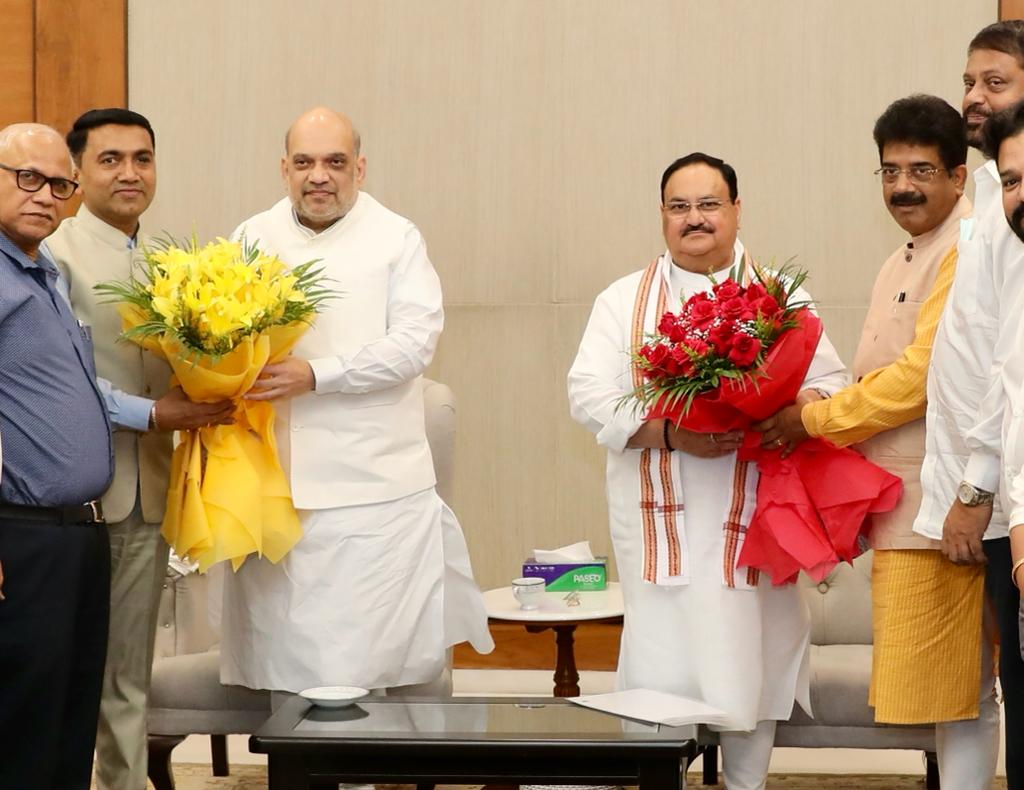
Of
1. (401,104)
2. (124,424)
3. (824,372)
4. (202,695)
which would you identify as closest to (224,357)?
(124,424)

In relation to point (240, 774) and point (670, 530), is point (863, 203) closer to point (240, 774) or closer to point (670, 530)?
point (670, 530)

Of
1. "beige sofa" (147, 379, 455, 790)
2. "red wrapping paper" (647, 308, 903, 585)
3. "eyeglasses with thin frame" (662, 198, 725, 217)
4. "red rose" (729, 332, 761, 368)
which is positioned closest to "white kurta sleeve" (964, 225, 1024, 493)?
"red wrapping paper" (647, 308, 903, 585)

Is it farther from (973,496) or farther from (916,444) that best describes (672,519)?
(973,496)

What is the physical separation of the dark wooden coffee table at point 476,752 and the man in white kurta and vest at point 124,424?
0.92 m

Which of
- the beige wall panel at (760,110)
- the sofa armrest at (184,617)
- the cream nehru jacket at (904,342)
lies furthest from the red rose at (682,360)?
the beige wall panel at (760,110)

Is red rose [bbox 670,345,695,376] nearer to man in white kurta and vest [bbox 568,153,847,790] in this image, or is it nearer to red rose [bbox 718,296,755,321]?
red rose [bbox 718,296,755,321]

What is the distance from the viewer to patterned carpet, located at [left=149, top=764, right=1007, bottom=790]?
14.7ft

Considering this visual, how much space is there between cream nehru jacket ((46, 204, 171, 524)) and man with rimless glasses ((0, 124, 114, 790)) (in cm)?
33

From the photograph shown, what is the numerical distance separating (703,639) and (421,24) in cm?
345

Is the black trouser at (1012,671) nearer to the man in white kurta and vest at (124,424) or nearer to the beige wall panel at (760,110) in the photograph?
the man in white kurta and vest at (124,424)

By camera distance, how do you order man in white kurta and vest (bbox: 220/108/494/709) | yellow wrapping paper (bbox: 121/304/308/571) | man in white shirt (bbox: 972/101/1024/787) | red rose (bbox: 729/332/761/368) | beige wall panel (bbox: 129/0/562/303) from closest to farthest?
man in white shirt (bbox: 972/101/1024/787) < red rose (bbox: 729/332/761/368) < yellow wrapping paper (bbox: 121/304/308/571) < man in white kurta and vest (bbox: 220/108/494/709) < beige wall panel (bbox: 129/0/562/303)

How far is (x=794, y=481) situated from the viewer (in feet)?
11.7

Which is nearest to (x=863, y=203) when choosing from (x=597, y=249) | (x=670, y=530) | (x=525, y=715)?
(x=597, y=249)

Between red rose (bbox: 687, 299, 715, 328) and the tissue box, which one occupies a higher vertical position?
red rose (bbox: 687, 299, 715, 328)
